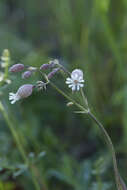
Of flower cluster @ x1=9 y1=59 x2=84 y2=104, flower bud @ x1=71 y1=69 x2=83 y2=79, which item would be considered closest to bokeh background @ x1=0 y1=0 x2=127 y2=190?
flower cluster @ x1=9 y1=59 x2=84 y2=104

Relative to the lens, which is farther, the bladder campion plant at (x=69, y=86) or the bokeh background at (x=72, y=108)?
the bokeh background at (x=72, y=108)

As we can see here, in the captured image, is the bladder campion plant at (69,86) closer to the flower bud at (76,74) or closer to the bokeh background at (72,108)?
Answer: the flower bud at (76,74)

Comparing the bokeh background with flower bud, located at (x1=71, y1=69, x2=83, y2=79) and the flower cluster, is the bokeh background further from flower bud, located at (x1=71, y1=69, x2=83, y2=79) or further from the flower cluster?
flower bud, located at (x1=71, y1=69, x2=83, y2=79)

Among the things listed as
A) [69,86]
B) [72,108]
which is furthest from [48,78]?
[72,108]

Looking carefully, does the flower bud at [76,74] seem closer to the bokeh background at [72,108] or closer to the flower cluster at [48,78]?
the flower cluster at [48,78]

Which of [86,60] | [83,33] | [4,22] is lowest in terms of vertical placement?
[86,60]

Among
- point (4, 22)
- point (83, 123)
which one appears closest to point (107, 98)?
point (83, 123)

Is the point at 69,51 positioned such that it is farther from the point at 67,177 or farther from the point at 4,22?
the point at 67,177

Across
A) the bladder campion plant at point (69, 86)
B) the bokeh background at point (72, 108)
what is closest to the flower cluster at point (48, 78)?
the bladder campion plant at point (69, 86)
